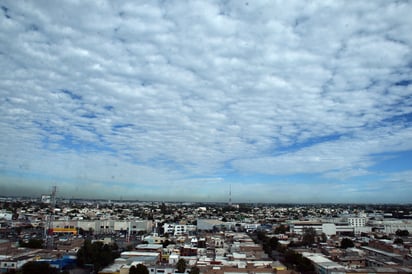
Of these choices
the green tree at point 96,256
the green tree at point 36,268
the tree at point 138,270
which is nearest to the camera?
the green tree at point 36,268

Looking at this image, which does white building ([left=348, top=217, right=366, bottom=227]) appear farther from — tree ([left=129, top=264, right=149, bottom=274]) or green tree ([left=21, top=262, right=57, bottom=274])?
green tree ([left=21, top=262, right=57, bottom=274])

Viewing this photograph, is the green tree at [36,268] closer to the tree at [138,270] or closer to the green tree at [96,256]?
the green tree at [96,256]

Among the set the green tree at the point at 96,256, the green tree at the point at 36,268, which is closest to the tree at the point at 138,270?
the green tree at the point at 96,256

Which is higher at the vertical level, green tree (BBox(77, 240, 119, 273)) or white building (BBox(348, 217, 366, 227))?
white building (BBox(348, 217, 366, 227))

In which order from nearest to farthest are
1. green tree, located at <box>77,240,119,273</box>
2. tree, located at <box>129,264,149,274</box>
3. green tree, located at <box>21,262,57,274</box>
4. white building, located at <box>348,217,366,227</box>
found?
green tree, located at <box>21,262,57,274</box>
tree, located at <box>129,264,149,274</box>
green tree, located at <box>77,240,119,273</box>
white building, located at <box>348,217,366,227</box>

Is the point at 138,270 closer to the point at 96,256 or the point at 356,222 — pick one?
the point at 96,256

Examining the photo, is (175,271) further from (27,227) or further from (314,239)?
(27,227)

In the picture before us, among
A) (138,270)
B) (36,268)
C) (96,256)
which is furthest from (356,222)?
(36,268)

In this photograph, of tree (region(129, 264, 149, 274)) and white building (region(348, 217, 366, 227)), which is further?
white building (region(348, 217, 366, 227))

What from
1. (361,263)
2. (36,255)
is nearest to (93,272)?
(36,255)

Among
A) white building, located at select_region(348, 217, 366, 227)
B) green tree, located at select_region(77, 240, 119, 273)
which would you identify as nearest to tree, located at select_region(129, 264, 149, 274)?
green tree, located at select_region(77, 240, 119, 273)

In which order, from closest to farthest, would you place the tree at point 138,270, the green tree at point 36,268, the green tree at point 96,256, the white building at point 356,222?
1. the green tree at point 36,268
2. the tree at point 138,270
3. the green tree at point 96,256
4. the white building at point 356,222
